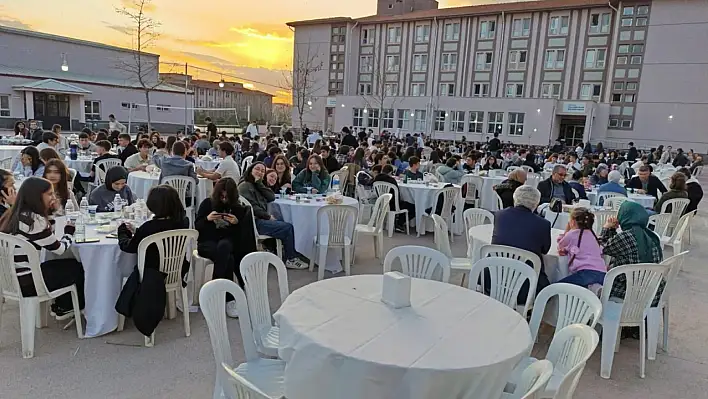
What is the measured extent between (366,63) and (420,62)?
5.24 metres

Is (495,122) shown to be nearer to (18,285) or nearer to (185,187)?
(185,187)

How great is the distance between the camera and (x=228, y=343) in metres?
2.46

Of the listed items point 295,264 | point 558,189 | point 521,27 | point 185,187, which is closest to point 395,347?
point 295,264

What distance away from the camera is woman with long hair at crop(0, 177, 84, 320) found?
10.6 feet

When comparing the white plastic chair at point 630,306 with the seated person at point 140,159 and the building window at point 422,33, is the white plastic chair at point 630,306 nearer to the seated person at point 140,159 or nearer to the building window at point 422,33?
the seated person at point 140,159

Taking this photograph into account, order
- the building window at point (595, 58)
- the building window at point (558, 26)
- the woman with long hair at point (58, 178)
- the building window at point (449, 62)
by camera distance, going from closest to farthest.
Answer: the woman with long hair at point (58, 178) → the building window at point (595, 58) → the building window at point (558, 26) → the building window at point (449, 62)

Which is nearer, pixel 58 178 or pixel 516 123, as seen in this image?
pixel 58 178

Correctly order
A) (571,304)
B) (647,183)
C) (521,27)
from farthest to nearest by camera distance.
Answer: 1. (521,27)
2. (647,183)
3. (571,304)

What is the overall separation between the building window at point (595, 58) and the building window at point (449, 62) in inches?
373

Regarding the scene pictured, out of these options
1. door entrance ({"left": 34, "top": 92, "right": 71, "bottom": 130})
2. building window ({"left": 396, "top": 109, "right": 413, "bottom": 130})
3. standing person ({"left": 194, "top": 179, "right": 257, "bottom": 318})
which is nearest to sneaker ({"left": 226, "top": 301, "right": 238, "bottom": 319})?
standing person ({"left": 194, "top": 179, "right": 257, "bottom": 318})

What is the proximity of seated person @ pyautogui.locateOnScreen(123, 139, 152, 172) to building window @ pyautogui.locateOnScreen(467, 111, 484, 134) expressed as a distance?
29.1 m

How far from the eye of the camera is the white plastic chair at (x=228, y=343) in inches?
88.0

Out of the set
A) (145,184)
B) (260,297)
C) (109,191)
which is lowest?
(260,297)

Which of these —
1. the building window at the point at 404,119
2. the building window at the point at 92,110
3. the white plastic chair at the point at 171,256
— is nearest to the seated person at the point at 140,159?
the white plastic chair at the point at 171,256
